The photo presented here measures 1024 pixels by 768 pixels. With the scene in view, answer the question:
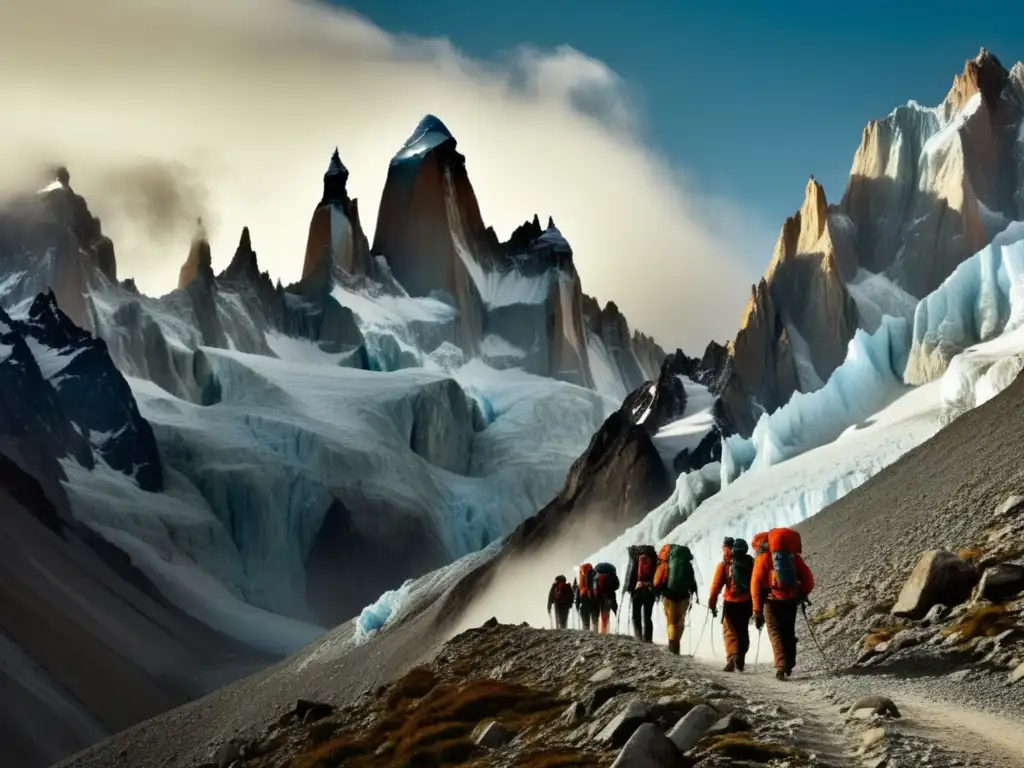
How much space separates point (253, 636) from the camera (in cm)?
14538

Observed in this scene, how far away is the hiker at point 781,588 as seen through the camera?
19500mm

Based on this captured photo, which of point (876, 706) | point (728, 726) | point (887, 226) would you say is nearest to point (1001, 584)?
point (876, 706)

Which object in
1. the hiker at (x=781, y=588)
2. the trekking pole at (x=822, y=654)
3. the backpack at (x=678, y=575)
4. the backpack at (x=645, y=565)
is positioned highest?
the backpack at (x=645, y=565)

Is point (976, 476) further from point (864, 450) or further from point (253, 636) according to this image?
point (253, 636)

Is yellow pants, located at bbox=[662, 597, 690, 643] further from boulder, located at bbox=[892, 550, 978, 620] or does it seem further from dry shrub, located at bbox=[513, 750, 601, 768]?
dry shrub, located at bbox=[513, 750, 601, 768]

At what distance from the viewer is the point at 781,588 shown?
19.5 metres

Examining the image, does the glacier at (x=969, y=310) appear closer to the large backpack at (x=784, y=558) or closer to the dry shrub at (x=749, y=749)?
the large backpack at (x=784, y=558)

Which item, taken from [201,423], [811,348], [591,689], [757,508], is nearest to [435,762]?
[591,689]

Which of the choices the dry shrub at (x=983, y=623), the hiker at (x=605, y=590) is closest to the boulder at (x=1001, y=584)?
the dry shrub at (x=983, y=623)

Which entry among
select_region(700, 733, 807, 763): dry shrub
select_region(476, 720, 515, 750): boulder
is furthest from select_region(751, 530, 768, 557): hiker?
select_region(700, 733, 807, 763): dry shrub

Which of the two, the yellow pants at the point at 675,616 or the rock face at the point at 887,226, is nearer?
the yellow pants at the point at 675,616

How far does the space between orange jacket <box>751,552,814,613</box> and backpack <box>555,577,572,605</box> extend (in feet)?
57.4

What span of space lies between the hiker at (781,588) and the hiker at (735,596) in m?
0.89

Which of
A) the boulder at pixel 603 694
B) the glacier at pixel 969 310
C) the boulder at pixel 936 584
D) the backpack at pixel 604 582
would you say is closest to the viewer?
the boulder at pixel 603 694
